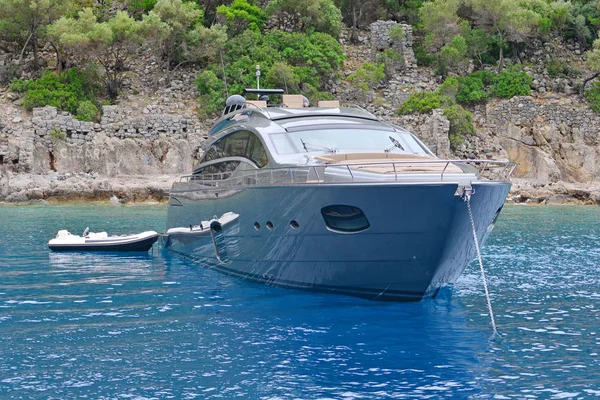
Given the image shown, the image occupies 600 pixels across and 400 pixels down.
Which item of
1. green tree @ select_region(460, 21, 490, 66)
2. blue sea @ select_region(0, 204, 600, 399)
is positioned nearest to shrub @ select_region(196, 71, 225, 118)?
green tree @ select_region(460, 21, 490, 66)

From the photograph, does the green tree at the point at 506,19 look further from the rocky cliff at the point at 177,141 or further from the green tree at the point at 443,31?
the rocky cliff at the point at 177,141

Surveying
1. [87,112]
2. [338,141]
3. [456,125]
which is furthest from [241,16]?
[338,141]

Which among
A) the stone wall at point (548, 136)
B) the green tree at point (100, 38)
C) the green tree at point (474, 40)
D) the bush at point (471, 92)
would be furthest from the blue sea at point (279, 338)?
the green tree at point (474, 40)

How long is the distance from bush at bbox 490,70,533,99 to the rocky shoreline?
31.2ft

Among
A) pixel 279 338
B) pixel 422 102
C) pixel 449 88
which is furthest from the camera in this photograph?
pixel 449 88

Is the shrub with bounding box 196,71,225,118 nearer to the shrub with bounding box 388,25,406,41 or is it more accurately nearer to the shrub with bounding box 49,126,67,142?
the shrub with bounding box 49,126,67,142

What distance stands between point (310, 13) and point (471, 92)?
36.8 ft

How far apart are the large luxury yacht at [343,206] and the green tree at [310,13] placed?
33.2 metres

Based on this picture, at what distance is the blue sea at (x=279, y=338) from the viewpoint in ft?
21.3

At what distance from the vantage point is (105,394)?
20.4ft

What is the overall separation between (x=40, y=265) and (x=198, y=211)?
3.51 m

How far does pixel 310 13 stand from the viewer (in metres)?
44.7

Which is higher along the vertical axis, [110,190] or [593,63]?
[593,63]

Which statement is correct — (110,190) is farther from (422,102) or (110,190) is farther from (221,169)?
(221,169)
